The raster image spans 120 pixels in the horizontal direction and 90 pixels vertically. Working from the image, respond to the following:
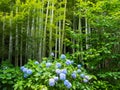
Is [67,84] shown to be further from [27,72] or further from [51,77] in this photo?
[27,72]

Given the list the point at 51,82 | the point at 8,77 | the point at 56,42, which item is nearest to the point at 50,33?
the point at 56,42

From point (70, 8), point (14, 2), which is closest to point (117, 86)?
point (70, 8)

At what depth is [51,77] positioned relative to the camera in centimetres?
296

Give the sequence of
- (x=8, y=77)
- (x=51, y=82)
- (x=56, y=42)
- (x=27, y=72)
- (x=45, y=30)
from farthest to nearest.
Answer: (x=56, y=42) → (x=45, y=30) → (x=8, y=77) → (x=27, y=72) → (x=51, y=82)

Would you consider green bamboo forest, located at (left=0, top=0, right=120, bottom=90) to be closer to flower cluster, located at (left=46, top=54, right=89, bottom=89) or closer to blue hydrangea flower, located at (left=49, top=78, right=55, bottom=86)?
flower cluster, located at (left=46, top=54, right=89, bottom=89)

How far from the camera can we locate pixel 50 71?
3094 millimetres

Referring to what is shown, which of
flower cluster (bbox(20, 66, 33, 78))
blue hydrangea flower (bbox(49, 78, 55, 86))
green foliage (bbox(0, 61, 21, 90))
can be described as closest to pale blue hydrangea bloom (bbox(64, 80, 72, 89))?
blue hydrangea flower (bbox(49, 78, 55, 86))

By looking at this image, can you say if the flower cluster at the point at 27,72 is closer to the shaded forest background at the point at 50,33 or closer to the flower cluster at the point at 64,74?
the flower cluster at the point at 64,74

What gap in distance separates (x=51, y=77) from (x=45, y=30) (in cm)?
128

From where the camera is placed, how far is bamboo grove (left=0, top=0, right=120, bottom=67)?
373 centimetres

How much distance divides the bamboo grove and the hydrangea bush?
594mm

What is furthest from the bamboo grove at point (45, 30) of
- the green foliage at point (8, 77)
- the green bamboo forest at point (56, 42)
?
the green foliage at point (8, 77)

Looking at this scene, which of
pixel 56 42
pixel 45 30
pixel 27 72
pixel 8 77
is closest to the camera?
pixel 27 72

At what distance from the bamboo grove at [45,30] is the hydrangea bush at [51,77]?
594 mm
